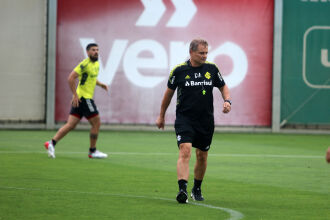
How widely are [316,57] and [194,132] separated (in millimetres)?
15271

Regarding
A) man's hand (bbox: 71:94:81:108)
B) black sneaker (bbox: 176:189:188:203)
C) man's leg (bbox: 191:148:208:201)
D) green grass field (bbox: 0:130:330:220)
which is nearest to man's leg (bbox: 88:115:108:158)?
green grass field (bbox: 0:130:330:220)

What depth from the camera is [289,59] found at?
79.5 feet

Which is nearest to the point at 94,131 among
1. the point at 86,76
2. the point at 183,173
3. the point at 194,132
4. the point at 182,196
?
the point at 86,76

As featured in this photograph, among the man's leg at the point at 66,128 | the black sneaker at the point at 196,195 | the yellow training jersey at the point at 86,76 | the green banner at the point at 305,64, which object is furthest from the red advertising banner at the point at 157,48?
the black sneaker at the point at 196,195

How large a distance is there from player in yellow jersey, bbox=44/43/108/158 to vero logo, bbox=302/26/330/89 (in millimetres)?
10099

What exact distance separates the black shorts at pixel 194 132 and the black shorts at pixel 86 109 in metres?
6.13

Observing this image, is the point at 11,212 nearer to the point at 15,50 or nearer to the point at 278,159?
the point at 278,159

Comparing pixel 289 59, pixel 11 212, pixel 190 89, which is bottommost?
pixel 11 212

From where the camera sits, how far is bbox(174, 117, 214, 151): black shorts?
9.55 metres

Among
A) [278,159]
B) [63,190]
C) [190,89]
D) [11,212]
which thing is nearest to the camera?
[11,212]

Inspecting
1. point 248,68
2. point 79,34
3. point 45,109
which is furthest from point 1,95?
point 248,68

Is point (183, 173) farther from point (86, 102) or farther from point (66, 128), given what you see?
point (86, 102)

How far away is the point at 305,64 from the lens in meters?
24.2

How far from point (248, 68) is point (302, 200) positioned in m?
14.4
